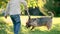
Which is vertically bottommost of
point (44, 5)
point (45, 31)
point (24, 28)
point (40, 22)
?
point (45, 31)

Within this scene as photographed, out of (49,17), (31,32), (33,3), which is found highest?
(33,3)

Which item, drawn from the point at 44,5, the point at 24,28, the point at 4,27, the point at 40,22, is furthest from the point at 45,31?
the point at 4,27

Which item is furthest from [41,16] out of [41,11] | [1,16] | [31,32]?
[1,16]

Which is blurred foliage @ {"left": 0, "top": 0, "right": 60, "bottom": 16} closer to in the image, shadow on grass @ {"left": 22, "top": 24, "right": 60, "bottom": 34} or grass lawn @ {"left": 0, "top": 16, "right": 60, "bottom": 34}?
grass lawn @ {"left": 0, "top": 16, "right": 60, "bottom": 34}

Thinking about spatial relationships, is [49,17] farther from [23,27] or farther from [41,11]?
[23,27]

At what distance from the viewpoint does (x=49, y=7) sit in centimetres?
627

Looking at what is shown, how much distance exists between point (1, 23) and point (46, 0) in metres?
1.46

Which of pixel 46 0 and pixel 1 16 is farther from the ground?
pixel 46 0

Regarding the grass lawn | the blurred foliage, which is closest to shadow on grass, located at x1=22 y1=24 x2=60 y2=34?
the grass lawn

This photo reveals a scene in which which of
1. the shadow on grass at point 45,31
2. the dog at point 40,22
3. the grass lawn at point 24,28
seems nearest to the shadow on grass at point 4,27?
the grass lawn at point 24,28

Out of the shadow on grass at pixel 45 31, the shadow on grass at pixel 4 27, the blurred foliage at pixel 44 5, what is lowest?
the shadow on grass at pixel 45 31

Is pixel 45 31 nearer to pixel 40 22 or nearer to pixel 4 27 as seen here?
pixel 40 22

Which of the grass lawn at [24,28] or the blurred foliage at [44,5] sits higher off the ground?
the blurred foliage at [44,5]

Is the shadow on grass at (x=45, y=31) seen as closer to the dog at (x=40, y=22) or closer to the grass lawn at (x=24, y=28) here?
the grass lawn at (x=24, y=28)
